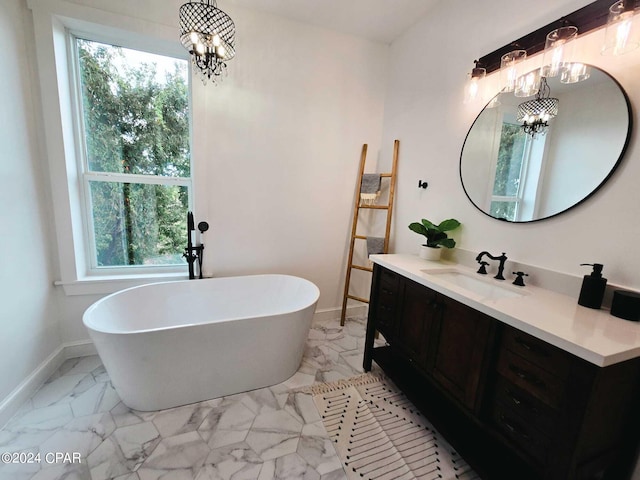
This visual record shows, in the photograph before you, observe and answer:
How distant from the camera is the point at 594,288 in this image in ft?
3.52

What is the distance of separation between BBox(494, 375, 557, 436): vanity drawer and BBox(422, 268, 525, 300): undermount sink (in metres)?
0.40

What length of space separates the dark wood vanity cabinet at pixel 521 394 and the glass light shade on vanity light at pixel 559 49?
1.26 m

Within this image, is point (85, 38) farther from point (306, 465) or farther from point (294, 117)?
point (306, 465)

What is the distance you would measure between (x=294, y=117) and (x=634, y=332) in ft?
7.98

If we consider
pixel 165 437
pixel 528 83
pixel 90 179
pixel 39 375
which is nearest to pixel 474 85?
pixel 528 83

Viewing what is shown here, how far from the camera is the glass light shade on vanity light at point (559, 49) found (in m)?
1.20

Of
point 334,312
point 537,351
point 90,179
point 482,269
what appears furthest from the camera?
point 334,312

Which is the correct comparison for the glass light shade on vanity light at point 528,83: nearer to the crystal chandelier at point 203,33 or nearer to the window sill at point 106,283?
the crystal chandelier at point 203,33

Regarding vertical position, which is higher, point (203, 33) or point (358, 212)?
point (203, 33)

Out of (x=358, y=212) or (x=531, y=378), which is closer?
(x=531, y=378)

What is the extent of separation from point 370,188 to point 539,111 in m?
1.34

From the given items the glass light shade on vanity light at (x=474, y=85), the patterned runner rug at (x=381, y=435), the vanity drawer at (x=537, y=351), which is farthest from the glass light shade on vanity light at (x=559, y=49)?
the patterned runner rug at (x=381, y=435)

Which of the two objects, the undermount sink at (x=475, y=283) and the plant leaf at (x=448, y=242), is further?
the plant leaf at (x=448, y=242)

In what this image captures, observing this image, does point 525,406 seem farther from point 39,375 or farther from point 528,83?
point 39,375
